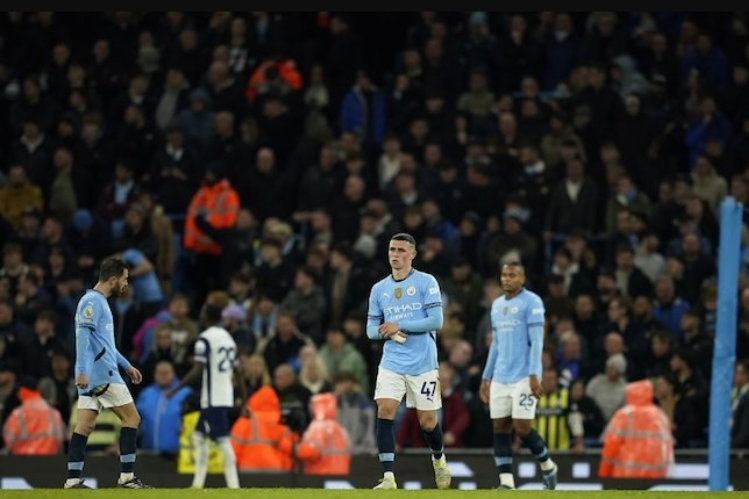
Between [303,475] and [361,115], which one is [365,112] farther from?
[303,475]

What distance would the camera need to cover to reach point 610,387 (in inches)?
826

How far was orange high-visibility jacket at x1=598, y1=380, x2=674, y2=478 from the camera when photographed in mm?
19766

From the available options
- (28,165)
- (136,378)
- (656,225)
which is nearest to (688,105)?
(656,225)

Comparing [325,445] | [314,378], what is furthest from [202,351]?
[314,378]

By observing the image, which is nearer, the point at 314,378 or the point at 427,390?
the point at 427,390

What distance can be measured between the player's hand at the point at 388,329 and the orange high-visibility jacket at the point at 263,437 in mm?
5335

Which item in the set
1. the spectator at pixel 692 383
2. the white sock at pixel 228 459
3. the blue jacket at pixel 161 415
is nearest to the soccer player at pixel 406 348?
the white sock at pixel 228 459

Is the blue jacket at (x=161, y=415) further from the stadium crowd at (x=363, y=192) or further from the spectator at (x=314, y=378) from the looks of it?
the spectator at (x=314, y=378)

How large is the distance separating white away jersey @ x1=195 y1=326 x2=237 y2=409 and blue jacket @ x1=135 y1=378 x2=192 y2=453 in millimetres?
1829

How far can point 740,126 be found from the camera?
26.1 meters

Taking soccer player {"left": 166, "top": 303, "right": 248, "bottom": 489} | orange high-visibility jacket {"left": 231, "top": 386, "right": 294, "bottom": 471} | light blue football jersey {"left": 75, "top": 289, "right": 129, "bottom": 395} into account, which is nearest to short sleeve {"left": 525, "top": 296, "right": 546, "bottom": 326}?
light blue football jersey {"left": 75, "top": 289, "right": 129, "bottom": 395}

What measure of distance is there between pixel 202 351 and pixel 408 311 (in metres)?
4.08

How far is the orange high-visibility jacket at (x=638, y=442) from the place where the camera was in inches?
778

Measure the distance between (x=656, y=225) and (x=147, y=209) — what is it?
675 cm
